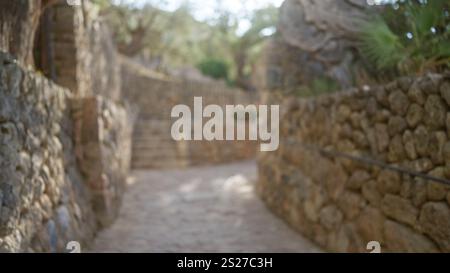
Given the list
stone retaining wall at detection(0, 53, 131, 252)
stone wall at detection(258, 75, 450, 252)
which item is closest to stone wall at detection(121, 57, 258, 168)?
stone retaining wall at detection(0, 53, 131, 252)

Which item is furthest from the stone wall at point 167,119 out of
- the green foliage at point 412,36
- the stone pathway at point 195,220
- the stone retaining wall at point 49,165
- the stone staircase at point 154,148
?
the green foliage at point 412,36

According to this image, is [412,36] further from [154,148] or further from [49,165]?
[154,148]

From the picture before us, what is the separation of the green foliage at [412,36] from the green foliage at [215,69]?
43.6ft

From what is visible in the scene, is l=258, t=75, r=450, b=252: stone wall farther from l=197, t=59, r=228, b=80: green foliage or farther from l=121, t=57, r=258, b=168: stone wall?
l=197, t=59, r=228, b=80: green foliage

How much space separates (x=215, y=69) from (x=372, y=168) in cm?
1405

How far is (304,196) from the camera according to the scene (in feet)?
13.9

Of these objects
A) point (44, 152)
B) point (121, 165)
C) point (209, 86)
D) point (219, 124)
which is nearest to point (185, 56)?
point (209, 86)

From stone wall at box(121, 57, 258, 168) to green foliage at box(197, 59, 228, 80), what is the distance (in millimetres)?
3535

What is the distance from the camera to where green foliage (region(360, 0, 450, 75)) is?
9.03 feet

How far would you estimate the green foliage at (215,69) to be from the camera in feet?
54.7

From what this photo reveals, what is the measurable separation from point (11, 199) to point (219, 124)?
18.6 ft

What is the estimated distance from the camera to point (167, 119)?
10625 mm

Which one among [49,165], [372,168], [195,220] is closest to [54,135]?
[49,165]
